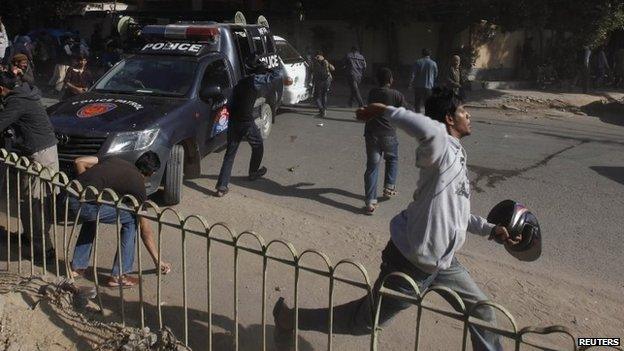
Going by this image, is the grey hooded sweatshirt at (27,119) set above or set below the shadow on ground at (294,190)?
above

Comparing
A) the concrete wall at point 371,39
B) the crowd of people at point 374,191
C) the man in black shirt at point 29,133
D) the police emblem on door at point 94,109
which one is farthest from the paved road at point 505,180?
the concrete wall at point 371,39

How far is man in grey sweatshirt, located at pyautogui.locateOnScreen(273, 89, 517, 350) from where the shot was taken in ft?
9.89

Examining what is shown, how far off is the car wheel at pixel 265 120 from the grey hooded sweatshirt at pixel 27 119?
4714 millimetres

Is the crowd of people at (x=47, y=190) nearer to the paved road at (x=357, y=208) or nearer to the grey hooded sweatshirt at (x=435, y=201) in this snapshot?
the paved road at (x=357, y=208)

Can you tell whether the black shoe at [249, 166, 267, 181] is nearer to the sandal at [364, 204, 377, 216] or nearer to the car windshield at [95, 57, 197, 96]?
the car windshield at [95, 57, 197, 96]

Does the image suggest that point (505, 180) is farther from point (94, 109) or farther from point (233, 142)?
point (94, 109)

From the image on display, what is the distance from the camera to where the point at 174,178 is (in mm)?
6664

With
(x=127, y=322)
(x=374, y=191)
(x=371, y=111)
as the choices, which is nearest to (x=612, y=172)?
(x=374, y=191)

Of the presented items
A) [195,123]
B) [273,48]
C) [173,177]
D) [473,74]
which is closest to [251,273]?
[173,177]

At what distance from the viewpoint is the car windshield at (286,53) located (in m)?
12.2

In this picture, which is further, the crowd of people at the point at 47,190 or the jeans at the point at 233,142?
the jeans at the point at 233,142

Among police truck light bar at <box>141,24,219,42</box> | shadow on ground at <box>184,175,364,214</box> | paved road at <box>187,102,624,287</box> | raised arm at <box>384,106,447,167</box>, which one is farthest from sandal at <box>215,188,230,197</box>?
raised arm at <box>384,106,447,167</box>

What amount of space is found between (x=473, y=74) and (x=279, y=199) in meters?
14.0

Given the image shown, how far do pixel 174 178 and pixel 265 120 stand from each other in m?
3.74
